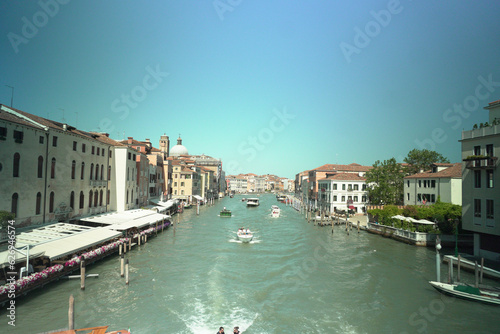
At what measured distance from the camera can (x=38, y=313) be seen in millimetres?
13375

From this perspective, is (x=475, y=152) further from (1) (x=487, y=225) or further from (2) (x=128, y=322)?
(2) (x=128, y=322)

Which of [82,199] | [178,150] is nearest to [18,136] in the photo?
[82,199]

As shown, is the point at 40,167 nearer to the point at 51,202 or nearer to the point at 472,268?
the point at 51,202

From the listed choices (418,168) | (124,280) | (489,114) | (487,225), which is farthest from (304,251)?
(418,168)

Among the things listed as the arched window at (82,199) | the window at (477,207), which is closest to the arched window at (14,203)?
the arched window at (82,199)

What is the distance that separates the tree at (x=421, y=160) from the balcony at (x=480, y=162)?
115 ft

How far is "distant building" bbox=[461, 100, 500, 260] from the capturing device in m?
20.2

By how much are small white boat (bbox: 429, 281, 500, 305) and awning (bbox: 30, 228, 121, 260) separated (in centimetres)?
2052

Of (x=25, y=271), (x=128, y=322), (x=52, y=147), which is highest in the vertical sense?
Answer: (x=52, y=147)

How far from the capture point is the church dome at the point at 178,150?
124 metres

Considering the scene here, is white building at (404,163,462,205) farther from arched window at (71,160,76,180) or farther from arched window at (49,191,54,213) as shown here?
arched window at (49,191,54,213)

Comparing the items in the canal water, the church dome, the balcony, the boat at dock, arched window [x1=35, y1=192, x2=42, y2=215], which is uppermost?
the church dome

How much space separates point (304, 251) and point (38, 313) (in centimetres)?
2014

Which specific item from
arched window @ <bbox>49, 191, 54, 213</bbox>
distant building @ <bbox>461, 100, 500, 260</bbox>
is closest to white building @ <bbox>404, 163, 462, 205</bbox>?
distant building @ <bbox>461, 100, 500, 260</bbox>
